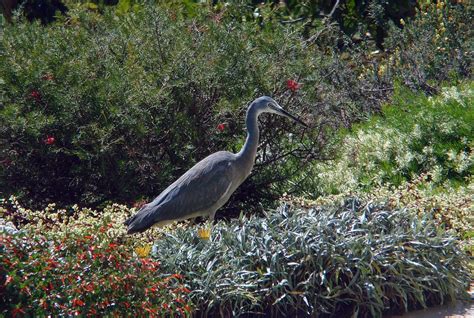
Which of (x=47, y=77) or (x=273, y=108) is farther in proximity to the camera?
(x=47, y=77)

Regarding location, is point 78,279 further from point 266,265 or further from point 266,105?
point 266,105

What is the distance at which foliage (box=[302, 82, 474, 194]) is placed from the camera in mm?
9961

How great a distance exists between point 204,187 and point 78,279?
2821 mm

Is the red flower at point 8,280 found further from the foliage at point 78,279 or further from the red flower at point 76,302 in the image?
the red flower at point 76,302

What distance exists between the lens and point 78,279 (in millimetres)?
5527

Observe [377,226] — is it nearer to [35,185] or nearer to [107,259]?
[107,259]

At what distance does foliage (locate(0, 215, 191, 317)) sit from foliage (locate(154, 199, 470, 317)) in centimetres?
48

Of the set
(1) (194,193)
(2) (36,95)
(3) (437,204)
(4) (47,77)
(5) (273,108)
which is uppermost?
(4) (47,77)

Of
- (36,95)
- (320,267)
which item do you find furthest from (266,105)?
(320,267)

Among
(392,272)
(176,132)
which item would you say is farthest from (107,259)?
(176,132)

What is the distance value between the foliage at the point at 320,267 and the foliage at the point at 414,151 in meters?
2.80

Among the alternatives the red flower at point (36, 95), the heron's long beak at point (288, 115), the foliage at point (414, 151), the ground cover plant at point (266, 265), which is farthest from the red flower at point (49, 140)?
the foliage at point (414, 151)

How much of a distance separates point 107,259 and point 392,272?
6.93ft

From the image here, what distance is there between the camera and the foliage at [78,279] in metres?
5.35
